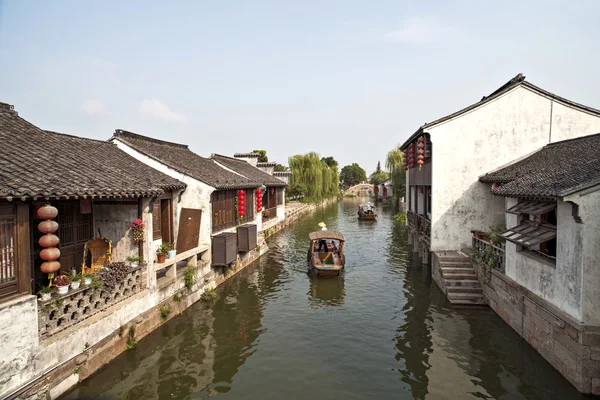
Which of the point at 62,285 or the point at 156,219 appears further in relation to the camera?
the point at 156,219

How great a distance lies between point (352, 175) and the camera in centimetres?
11612

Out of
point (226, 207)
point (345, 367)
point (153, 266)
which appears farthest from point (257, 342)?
point (226, 207)

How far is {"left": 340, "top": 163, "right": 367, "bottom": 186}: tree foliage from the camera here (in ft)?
382

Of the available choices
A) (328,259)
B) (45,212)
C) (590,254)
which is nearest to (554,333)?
(590,254)

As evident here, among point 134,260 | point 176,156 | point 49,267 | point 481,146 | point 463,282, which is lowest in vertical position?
point 463,282

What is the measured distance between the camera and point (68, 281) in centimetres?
750

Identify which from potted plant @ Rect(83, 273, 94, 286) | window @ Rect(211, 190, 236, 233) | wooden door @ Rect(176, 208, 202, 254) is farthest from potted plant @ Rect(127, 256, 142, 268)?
window @ Rect(211, 190, 236, 233)

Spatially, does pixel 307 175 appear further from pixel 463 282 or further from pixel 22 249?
pixel 22 249

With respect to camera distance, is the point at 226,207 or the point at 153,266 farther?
the point at 226,207

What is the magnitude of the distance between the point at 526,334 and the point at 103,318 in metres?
10.3

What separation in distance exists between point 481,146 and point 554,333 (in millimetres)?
8398

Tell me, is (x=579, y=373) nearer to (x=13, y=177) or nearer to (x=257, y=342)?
(x=257, y=342)

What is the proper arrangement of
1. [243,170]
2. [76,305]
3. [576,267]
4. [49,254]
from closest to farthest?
[49,254]
[576,267]
[76,305]
[243,170]

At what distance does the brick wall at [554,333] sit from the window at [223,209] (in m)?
10.8
